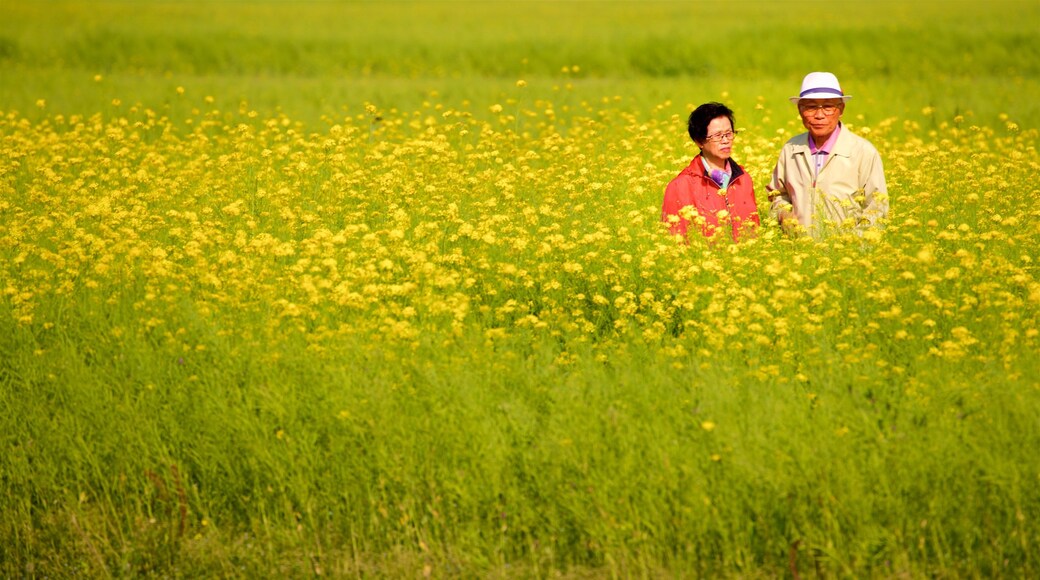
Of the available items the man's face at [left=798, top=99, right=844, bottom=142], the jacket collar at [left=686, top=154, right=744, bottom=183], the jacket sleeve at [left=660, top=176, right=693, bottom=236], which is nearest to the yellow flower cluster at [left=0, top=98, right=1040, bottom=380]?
the jacket sleeve at [left=660, top=176, right=693, bottom=236]

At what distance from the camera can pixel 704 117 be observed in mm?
6594

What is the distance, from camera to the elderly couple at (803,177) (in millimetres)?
6480

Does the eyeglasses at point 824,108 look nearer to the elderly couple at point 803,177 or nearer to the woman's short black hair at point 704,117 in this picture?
the elderly couple at point 803,177

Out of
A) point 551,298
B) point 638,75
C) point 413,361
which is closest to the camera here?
point 413,361

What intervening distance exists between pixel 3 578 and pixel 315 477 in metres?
1.26

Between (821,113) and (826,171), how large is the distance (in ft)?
1.11

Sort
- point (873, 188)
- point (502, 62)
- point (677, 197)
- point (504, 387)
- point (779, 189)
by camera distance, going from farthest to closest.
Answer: point (502, 62)
point (779, 189)
point (677, 197)
point (873, 188)
point (504, 387)

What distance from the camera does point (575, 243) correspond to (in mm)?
6336

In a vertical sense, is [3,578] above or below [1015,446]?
below

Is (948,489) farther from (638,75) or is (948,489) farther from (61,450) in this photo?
(638,75)

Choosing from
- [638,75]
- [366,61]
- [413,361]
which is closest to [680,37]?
[638,75]

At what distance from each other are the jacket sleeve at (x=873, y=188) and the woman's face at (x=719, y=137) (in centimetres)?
77

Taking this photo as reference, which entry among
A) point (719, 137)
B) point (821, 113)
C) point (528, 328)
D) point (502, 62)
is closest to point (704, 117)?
point (719, 137)

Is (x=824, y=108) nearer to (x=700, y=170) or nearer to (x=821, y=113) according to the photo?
(x=821, y=113)
